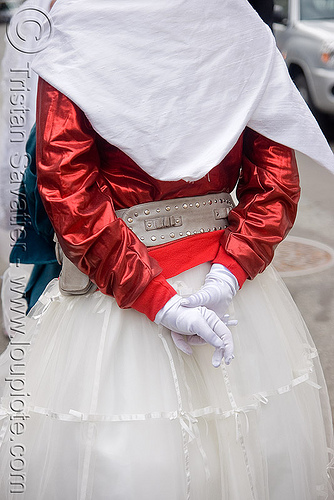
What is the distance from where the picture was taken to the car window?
27.1 ft

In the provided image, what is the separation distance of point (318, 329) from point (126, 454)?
240cm

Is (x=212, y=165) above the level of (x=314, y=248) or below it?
above

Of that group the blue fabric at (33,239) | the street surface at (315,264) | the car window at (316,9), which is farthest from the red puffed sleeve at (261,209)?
the car window at (316,9)

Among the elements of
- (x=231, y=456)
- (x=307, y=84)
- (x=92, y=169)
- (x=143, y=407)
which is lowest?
(x=307, y=84)

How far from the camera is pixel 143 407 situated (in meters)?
1.86

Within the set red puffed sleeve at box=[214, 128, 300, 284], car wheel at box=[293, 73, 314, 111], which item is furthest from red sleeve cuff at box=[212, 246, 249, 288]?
car wheel at box=[293, 73, 314, 111]

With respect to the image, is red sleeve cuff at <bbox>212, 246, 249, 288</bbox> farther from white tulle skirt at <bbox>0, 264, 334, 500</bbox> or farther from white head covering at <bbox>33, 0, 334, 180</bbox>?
white head covering at <bbox>33, 0, 334, 180</bbox>

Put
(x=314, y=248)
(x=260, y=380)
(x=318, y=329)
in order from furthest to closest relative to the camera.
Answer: (x=314, y=248) → (x=318, y=329) → (x=260, y=380)

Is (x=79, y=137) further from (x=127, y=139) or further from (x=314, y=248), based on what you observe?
(x=314, y=248)

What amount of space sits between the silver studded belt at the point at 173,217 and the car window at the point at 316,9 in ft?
22.5

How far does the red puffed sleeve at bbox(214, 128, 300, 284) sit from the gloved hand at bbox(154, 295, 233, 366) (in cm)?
21

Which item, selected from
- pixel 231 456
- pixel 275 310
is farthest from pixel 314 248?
pixel 231 456

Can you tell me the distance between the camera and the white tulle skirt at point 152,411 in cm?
184

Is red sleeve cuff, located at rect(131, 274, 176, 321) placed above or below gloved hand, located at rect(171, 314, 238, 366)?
above
